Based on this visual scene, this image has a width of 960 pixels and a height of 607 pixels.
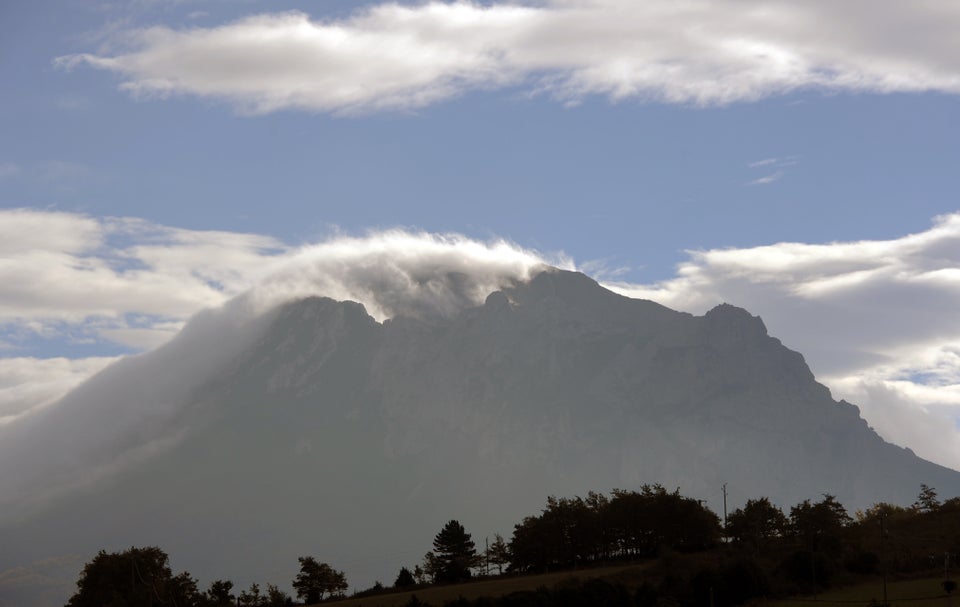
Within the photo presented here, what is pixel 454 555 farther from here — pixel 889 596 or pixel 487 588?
pixel 889 596

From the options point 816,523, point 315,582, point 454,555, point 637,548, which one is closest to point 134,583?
point 315,582

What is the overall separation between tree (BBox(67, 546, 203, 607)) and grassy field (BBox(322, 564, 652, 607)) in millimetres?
21756

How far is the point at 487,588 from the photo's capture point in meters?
150

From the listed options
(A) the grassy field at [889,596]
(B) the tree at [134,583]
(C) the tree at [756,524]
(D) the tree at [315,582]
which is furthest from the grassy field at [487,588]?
(C) the tree at [756,524]

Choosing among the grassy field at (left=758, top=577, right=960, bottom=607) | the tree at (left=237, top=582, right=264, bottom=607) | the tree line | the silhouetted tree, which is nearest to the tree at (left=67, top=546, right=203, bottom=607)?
the tree line

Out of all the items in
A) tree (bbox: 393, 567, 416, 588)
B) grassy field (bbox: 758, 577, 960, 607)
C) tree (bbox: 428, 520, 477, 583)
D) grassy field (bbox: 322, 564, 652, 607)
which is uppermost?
tree (bbox: 428, 520, 477, 583)

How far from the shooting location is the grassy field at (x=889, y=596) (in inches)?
4459

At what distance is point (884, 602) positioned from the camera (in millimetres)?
111625

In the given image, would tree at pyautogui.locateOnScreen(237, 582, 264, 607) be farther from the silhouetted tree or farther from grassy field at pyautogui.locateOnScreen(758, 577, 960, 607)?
grassy field at pyautogui.locateOnScreen(758, 577, 960, 607)

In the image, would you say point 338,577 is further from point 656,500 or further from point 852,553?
point 852,553

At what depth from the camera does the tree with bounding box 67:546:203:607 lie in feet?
511

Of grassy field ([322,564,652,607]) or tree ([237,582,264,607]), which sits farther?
tree ([237,582,264,607])

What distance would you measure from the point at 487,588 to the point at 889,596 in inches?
1948

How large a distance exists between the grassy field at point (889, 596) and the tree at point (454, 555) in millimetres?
66241
